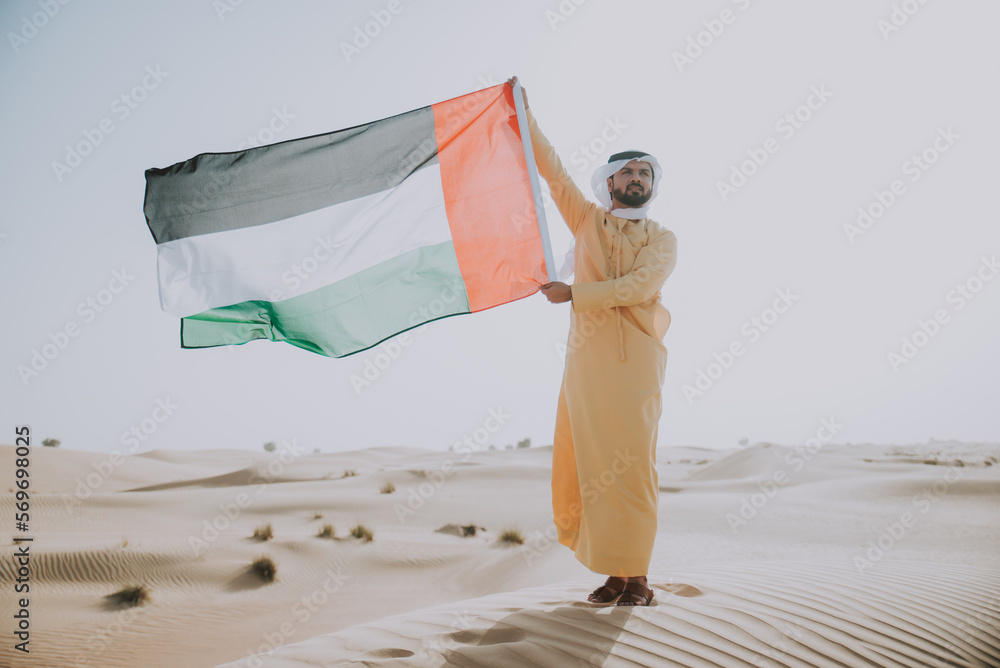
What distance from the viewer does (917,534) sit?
8.29 m

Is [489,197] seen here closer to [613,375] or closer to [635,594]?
[613,375]

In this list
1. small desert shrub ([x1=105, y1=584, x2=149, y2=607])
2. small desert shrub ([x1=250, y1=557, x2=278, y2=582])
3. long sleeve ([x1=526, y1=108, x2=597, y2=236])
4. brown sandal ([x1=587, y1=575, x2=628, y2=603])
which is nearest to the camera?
brown sandal ([x1=587, y1=575, x2=628, y2=603])

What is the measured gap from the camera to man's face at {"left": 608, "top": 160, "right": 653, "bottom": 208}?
4.05 m

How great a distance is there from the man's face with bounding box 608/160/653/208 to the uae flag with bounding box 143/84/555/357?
539 mm

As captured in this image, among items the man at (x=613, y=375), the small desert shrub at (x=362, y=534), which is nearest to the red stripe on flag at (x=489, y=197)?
the man at (x=613, y=375)

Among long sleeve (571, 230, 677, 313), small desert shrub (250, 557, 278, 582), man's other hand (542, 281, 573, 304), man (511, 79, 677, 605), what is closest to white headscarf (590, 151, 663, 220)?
man (511, 79, 677, 605)

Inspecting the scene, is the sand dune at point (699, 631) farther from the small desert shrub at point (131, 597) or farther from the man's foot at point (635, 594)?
the small desert shrub at point (131, 597)

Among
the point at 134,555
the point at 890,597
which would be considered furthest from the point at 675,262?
the point at 134,555

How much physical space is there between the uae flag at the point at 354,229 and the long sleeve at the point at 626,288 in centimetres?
56

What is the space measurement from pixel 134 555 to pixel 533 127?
6.40 meters

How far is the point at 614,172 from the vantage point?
4.12 metres

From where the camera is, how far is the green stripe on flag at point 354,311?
427cm

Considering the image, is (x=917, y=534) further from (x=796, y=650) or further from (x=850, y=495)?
(x=796, y=650)

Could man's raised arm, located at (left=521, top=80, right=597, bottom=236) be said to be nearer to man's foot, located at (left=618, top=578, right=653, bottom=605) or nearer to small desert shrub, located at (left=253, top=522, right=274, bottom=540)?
man's foot, located at (left=618, top=578, right=653, bottom=605)
